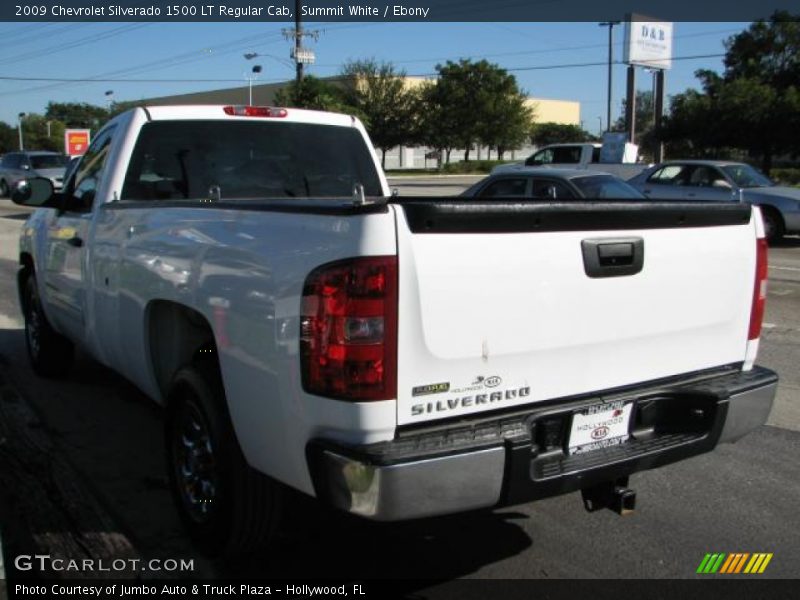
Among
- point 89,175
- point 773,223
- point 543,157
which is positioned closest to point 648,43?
point 543,157

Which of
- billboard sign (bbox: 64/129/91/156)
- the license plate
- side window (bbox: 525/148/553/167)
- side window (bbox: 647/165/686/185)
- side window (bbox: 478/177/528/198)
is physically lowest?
the license plate

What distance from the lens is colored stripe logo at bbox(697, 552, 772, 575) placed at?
3436mm

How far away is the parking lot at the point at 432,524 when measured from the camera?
11.3 feet

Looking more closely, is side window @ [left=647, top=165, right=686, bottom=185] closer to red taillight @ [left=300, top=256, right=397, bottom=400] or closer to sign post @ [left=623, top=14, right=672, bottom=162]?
sign post @ [left=623, top=14, right=672, bottom=162]

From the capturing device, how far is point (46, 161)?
3058cm

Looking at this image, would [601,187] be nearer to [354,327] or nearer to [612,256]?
[612,256]

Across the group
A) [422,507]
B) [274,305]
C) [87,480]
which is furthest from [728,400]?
[87,480]

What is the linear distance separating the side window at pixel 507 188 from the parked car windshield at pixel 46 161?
22.8m

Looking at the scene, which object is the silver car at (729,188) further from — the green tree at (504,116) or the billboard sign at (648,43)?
the green tree at (504,116)

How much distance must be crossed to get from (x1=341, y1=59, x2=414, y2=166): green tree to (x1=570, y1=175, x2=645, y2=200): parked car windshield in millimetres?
47022

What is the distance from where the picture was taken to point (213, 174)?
496cm

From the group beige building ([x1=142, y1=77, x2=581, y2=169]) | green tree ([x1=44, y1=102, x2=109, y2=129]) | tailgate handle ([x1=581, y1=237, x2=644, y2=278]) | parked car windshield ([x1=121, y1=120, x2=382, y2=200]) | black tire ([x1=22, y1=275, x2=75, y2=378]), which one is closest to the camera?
tailgate handle ([x1=581, y1=237, x2=644, y2=278])

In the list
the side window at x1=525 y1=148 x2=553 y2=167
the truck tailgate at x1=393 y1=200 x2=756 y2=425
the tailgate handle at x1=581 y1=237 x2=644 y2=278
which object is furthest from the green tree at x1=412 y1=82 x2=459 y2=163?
the tailgate handle at x1=581 y1=237 x2=644 y2=278

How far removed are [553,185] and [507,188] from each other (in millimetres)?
813
